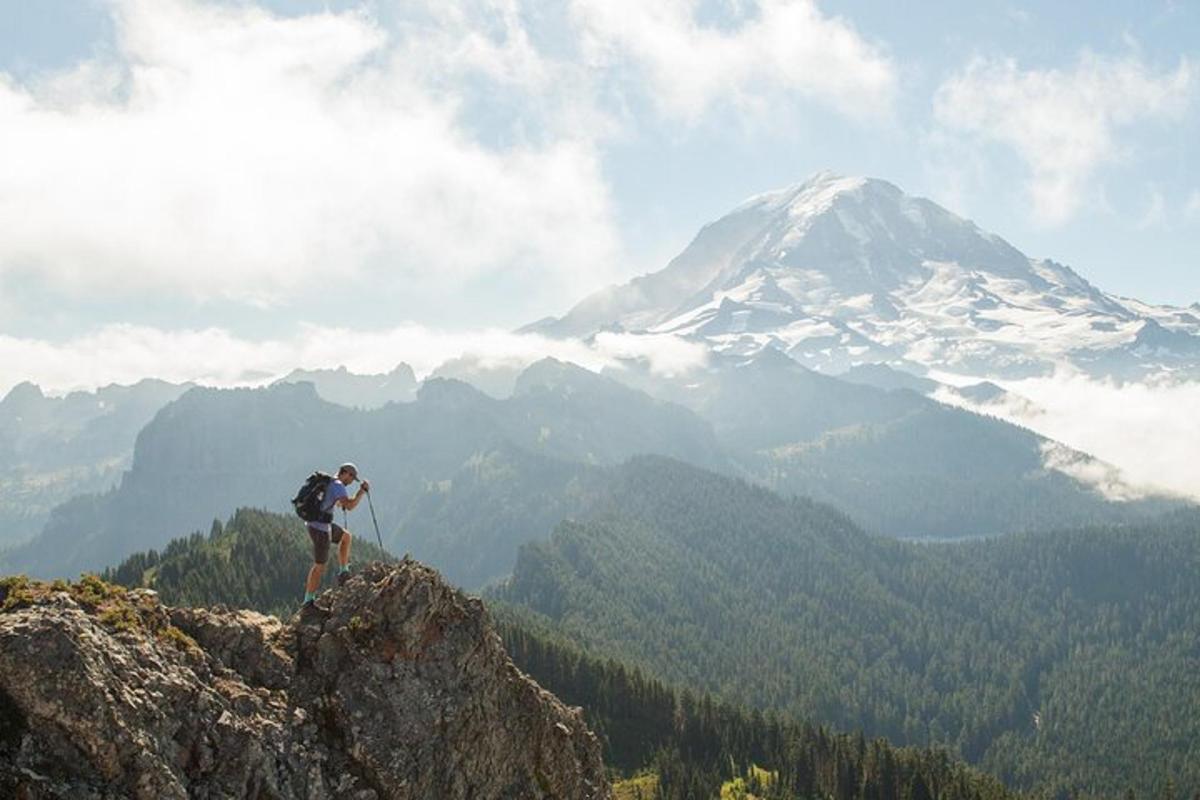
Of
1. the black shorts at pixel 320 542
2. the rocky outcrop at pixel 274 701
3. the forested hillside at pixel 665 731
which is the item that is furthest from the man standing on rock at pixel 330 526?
the forested hillside at pixel 665 731

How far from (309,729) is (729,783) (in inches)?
4461

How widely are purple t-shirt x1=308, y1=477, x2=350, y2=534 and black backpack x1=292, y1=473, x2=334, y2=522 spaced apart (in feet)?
0.33

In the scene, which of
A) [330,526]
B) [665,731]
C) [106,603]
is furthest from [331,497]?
[665,731]

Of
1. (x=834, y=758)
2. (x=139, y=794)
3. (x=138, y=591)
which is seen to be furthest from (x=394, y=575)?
(x=834, y=758)

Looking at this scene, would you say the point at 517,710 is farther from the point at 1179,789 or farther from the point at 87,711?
the point at 1179,789

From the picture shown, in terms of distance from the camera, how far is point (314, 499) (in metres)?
27.0

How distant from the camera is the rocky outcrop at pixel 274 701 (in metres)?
17.5

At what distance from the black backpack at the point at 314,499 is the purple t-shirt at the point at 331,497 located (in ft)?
0.33

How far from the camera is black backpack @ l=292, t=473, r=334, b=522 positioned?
26.7 metres

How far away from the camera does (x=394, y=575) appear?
27047 mm

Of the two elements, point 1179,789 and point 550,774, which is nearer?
point 550,774

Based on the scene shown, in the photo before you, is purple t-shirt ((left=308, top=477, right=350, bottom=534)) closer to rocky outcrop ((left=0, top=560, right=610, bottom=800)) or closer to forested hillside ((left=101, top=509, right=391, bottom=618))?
rocky outcrop ((left=0, top=560, right=610, bottom=800))

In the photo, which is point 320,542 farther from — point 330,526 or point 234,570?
point 234,570

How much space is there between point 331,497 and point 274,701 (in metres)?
6.77
